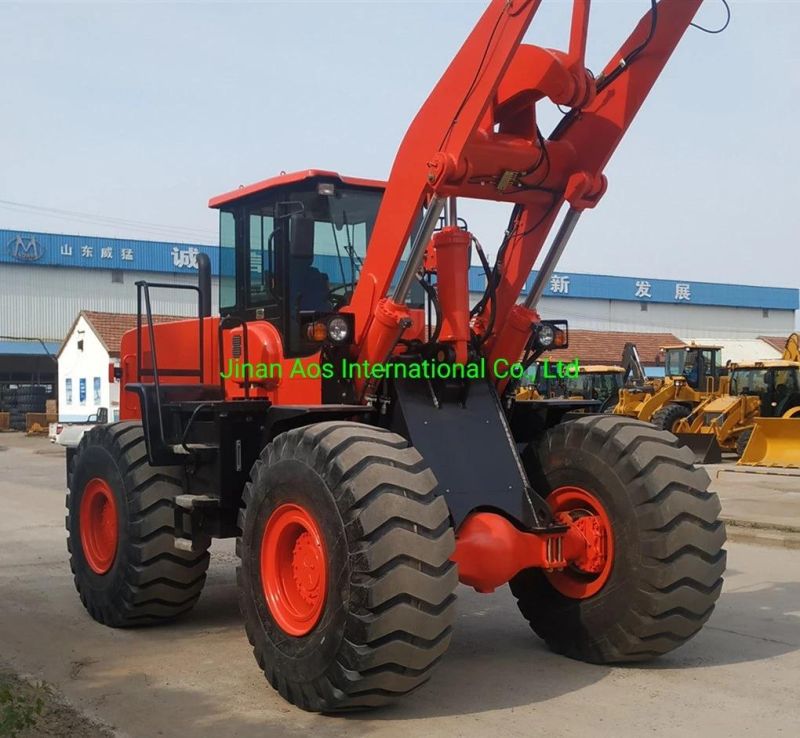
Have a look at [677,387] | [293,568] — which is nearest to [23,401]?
[677,387]

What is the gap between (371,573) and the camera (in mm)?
5363

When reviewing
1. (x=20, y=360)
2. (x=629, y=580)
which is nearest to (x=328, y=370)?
(x=629, y=580)

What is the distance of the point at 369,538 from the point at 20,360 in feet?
168

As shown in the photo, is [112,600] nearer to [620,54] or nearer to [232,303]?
[232,303]

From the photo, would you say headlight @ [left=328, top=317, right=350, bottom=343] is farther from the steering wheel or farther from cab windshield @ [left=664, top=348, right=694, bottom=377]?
cab windshield @ [left=664, top=348, right=694, bottom=377]

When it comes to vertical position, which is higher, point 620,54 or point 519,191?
point 620,54

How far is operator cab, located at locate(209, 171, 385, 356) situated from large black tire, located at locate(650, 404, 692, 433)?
18.8m

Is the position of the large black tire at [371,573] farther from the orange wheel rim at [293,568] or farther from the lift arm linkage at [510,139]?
the lift arm linkage at [510,139]

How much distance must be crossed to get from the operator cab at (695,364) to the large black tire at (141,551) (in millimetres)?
22210

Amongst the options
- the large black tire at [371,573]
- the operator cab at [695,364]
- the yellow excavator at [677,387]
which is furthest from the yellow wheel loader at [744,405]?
the large black tire at [371,573]

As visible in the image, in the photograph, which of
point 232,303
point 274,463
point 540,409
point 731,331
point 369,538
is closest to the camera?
point 369,538

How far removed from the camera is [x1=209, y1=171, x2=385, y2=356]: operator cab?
708 centimetres

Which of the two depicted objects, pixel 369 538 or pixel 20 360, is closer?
pixel 369 538

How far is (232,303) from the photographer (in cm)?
787
